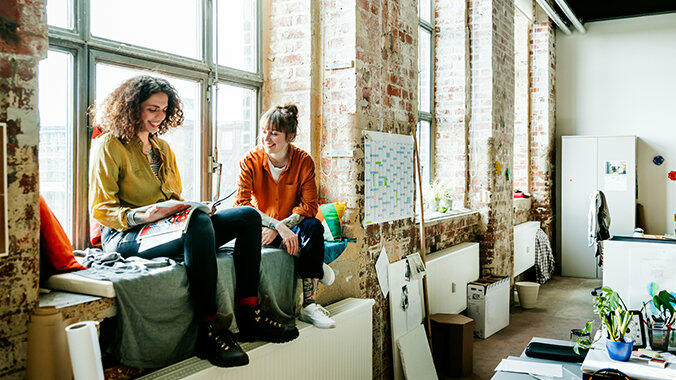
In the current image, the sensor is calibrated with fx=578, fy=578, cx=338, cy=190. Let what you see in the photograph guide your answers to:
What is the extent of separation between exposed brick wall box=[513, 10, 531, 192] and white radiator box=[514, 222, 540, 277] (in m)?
0.90

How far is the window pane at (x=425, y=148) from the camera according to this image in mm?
5637

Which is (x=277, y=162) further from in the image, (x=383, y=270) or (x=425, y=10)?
(x=425, y=10)

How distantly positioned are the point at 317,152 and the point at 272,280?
110 cm

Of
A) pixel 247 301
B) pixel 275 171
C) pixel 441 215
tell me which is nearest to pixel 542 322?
pixel 441 215

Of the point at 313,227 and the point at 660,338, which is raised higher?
the point at 313,227

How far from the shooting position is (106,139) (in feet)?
7.62

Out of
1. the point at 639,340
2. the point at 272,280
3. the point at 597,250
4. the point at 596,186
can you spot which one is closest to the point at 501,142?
the point at 597,250

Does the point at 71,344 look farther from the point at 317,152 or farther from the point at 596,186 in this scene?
the point at 596,186

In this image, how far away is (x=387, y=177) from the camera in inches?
157

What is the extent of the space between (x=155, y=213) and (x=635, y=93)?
299 inches

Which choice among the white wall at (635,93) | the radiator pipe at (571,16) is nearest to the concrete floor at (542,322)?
the white wall at (635,93)

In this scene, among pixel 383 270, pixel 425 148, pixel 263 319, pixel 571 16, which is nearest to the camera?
pixel 263 319

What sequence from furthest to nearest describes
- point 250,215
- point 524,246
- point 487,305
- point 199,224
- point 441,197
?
point 524,246 < point 441,197 < point 487,305 < point 250,215 < point 199,224

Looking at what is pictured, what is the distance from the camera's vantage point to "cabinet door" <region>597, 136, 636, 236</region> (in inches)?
300
